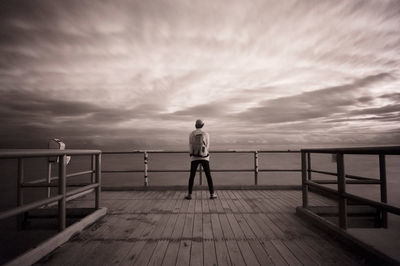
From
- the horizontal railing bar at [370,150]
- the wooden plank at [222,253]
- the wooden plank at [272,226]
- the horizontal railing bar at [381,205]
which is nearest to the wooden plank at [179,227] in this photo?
the wooden plank at [222,253]

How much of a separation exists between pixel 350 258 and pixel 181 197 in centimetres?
374

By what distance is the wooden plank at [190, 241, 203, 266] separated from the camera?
7.44 ft

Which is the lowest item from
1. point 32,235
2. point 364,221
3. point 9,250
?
point 9,250

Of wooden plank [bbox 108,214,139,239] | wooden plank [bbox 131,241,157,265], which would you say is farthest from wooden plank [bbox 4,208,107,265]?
wooden plank [bbox 131,241,157,265]

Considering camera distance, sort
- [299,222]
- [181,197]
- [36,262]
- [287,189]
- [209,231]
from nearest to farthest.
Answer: [36,262] < [209,231] < [299,222] < [181,197] < [287,189]

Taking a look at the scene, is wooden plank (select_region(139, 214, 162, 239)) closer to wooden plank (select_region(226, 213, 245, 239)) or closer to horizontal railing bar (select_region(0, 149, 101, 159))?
wooden plank (select_region(226, 213, 245, 239))

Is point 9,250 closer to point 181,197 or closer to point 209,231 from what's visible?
point 181,197

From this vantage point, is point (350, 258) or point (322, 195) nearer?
point (350, 258)

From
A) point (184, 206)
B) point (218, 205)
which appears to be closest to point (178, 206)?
point (184, 206)

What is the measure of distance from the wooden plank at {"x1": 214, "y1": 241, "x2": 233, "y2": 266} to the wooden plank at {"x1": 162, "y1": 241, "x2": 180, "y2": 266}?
18.5 inches

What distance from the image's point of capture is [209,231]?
10.3 feet

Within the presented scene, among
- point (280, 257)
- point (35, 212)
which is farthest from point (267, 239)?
point (35, 212)

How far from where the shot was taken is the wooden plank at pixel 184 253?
89.4 inches

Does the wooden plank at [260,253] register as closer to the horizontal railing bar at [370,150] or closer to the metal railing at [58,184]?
the horizontal railing bar at [370,150]
